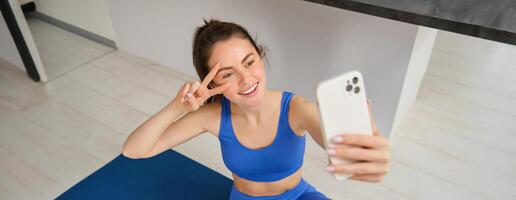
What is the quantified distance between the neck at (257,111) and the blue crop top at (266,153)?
0.03 m

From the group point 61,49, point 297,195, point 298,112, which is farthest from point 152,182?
point 61,49

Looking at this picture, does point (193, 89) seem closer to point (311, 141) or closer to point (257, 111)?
point (257, 111)

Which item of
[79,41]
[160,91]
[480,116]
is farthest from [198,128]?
[79,41]

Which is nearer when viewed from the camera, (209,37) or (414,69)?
(209,37)

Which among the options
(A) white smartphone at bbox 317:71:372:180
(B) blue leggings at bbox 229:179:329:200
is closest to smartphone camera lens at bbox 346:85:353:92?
(A) white smartphone at bbox 317:71:372:180

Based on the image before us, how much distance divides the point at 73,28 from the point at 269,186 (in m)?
2.19

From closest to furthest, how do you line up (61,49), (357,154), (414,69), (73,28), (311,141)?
1. (357,154)
2. (414,69)
3. (311,141)
4. (61,49)
5. (73,28)

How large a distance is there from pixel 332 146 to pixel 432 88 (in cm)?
161

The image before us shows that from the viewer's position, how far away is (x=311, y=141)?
179cm

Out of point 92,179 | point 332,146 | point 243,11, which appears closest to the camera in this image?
point 332,146

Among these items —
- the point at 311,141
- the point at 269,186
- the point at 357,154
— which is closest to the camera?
the point at 357,154

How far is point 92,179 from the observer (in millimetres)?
Answer: 1332

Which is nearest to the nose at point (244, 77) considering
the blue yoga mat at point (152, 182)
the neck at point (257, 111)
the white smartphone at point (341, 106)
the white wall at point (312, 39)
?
the neck at point (257, 111)

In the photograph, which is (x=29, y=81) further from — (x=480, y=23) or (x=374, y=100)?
(x=480, y=23)
